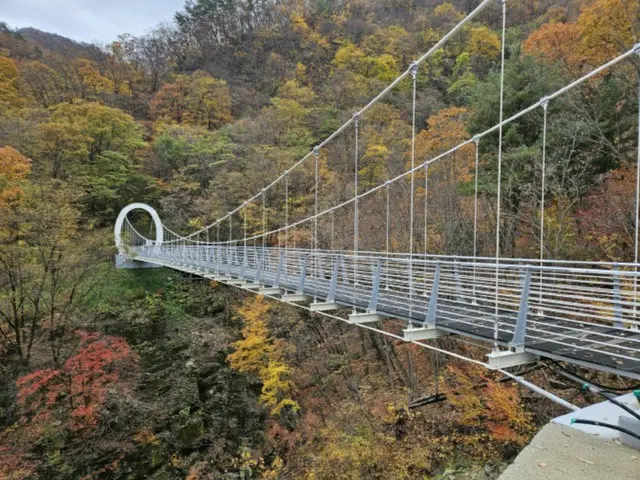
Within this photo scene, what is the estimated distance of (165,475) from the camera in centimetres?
847

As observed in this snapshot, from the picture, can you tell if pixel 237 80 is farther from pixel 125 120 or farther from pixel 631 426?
pixel 631 426

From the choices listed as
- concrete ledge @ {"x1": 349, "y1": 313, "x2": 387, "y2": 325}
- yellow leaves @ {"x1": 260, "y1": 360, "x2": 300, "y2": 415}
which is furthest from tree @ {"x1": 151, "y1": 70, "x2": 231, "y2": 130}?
concrete ledge @ {"x1": 349, "y1": 313, "x2": 387, "y2": 325}

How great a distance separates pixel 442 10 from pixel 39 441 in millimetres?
35827

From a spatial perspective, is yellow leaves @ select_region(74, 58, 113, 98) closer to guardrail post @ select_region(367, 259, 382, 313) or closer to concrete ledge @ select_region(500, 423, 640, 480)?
guardrail post @ select_region(367, 259, 382, 313)

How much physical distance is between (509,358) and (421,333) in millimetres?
→ 1024

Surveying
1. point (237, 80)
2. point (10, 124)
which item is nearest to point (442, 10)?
point (237, 80)

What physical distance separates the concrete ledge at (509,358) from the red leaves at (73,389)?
918 centimetres

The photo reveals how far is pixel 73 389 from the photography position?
935cm

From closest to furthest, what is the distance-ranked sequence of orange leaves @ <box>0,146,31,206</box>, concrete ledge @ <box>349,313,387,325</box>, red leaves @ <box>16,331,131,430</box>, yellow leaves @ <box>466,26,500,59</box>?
concrete ledge @ <box>349,313,387,325</box>
red leaves @ <box>16,331,131,430</box>
orange leaves @ <box>0,146,31,206</box>
yellow leaves @ <box>466,26,500,59</box>

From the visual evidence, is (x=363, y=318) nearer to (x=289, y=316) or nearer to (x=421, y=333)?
(x=421, y=333)

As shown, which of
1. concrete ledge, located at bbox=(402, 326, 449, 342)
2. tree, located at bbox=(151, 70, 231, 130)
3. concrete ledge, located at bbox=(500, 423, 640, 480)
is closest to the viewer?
concrete ledge, located at bbox=(500, 423, 640, 480)

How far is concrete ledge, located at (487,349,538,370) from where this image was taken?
3.08 m

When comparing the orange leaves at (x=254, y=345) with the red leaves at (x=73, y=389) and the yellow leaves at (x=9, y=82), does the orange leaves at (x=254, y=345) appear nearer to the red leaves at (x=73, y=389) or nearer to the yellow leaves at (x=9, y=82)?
the red leaves at (x=73, y=389)

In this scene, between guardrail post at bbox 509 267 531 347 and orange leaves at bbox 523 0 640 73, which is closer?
guardrail post at bbox 509 267 531 347
